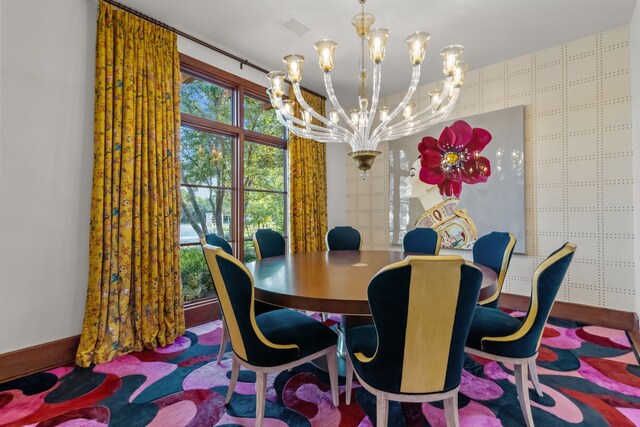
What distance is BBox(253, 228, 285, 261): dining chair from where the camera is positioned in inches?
114

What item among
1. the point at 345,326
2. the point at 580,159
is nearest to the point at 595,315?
the point at 580,159

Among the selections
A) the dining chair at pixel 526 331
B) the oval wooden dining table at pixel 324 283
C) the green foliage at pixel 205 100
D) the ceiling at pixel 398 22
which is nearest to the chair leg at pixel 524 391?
the dining chair at pixel 526 331

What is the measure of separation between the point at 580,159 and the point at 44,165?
15.5 feet

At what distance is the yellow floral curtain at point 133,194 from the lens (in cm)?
231

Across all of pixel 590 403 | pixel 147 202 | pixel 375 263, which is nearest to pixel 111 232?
pixel 147 202

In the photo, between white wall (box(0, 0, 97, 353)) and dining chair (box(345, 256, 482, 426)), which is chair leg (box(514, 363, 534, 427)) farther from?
white wall (box(0, 0, 97, 353))

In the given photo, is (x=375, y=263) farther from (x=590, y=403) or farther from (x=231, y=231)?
(x=231, y=231)

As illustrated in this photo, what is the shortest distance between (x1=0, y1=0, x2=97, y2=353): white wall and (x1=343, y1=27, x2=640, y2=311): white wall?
4.16 meters

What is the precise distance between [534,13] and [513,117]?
1070 millimetres

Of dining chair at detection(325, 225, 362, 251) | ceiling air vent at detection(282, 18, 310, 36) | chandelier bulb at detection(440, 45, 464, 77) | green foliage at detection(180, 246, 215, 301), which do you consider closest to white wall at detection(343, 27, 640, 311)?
dining chair at detection(325, 225, 362, 251)

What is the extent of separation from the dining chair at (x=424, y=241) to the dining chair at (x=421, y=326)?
5.70 ft

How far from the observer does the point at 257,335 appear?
1.46 meters

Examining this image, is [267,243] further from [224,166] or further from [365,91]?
[365,91]

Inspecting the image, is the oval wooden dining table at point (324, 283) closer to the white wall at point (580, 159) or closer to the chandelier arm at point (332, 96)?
the chandelier arm at point (332, 96)
